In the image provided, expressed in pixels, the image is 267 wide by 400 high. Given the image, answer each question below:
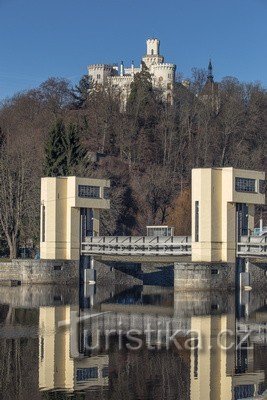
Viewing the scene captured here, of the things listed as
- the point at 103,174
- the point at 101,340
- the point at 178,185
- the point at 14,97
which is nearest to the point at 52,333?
the point at 101,340

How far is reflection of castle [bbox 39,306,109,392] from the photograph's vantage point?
1127 inches

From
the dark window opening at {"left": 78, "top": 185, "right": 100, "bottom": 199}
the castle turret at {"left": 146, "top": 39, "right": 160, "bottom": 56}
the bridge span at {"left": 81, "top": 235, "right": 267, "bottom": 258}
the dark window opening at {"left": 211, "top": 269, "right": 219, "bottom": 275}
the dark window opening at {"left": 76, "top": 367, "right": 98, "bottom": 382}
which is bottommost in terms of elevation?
the dark window opening at {"left": 76, "top": 367, "right": 98, "bottom": 382}

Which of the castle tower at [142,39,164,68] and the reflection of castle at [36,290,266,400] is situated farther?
the castle tower at [142,39,164,68]

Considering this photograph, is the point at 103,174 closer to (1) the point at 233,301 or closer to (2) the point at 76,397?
(1) the point at 233,301

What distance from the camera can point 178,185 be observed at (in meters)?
96.6

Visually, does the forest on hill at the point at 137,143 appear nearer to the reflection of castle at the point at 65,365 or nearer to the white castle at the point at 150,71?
the white castle at the point at 150,71

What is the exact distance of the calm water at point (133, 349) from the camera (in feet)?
91.5

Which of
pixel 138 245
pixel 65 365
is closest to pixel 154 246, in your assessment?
pixel 138 245

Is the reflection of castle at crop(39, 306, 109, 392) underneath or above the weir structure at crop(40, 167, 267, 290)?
underneath

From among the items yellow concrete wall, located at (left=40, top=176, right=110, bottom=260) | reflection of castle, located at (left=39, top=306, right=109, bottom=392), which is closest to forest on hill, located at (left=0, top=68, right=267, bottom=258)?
yellow concrete wall, located at (left=40, top=176, right=110, bottom=260)

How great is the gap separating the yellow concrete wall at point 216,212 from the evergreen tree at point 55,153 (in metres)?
20.6

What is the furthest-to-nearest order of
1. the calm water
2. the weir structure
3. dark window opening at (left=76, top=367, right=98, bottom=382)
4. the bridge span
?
the bridge span, the weir structure, dark window opening at (left=76, top=367, right=98, bottom=382), the calm water

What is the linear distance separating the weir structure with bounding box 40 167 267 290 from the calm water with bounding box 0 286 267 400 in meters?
5.22

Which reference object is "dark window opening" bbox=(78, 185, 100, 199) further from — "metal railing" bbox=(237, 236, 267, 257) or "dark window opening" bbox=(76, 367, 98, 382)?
"dark window opening" bbox=(76, 367, 98, 382)
